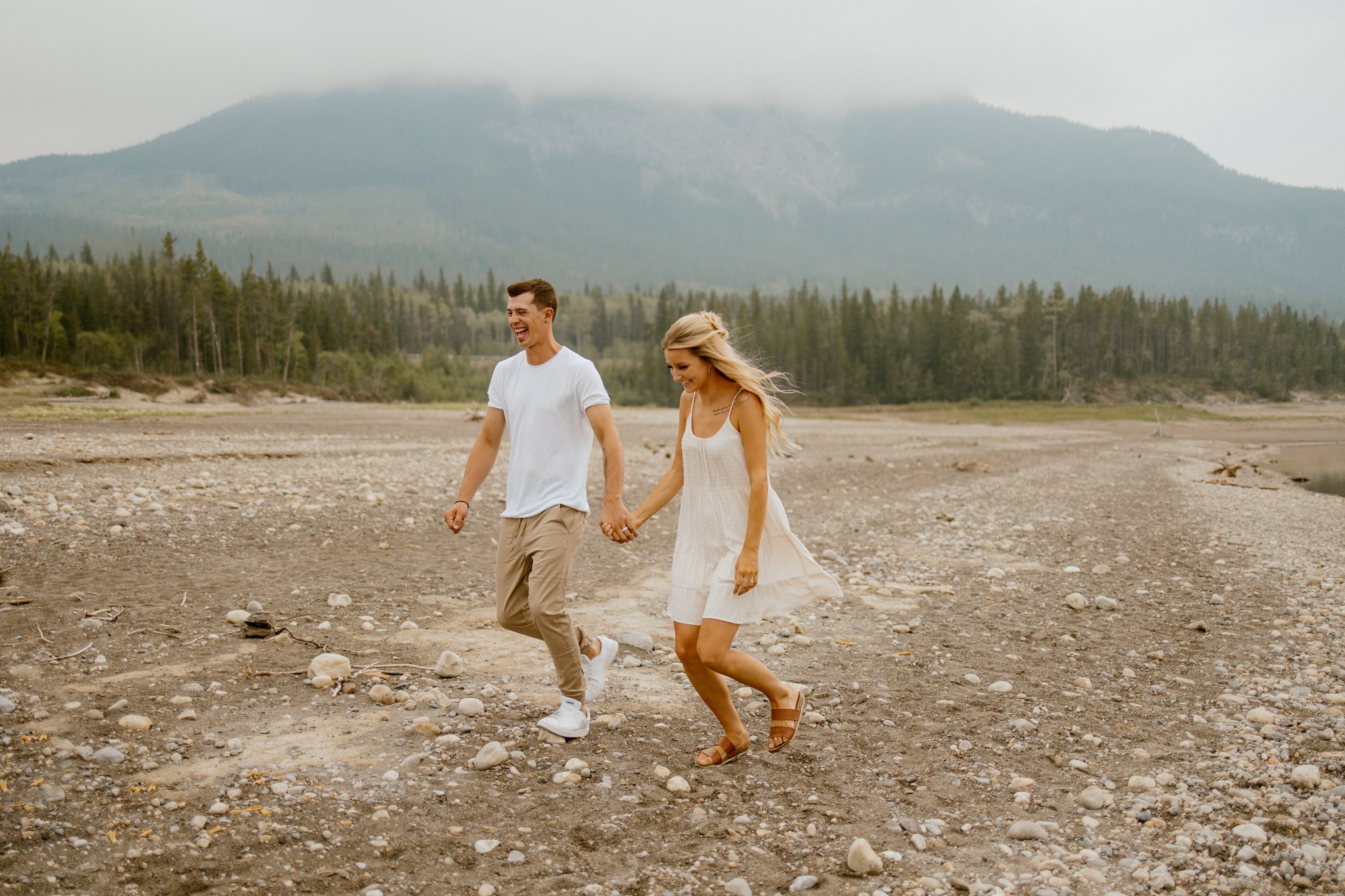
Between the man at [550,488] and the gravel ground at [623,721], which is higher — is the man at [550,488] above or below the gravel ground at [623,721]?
above

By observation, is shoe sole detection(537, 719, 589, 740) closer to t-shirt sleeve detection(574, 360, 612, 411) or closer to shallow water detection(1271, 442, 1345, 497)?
t-shirt sleeve detection(574, 360, 612, 411)

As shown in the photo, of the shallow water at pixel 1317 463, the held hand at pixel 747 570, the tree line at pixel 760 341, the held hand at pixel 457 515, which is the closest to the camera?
the held hand at pixel 747 570

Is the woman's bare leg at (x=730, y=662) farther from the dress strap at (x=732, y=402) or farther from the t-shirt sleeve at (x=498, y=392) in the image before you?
the t-shirt sleeve at (x=498, y=392)

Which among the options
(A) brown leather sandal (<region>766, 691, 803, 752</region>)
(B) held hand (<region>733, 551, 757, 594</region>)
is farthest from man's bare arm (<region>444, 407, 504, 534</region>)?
(A) brown leather sandal (<region>766, 691, 803, 752</region>)

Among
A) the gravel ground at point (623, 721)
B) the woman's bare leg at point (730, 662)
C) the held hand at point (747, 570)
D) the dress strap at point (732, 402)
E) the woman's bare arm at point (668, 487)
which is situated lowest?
the gravel ground at point (623, 721)

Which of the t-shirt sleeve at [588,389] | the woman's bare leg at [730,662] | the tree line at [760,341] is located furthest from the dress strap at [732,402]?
the tree line at [760,341]

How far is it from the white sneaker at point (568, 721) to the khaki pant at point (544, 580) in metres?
0.07

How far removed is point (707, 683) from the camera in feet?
18.2

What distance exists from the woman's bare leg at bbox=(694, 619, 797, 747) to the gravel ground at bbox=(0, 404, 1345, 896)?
0.44 meters

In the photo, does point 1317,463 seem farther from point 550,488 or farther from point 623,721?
point 550,488

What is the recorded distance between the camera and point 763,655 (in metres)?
8.08

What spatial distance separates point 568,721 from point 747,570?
5.19 feet

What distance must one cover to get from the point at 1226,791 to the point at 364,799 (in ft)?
15.6

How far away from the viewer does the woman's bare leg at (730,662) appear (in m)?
5.38
